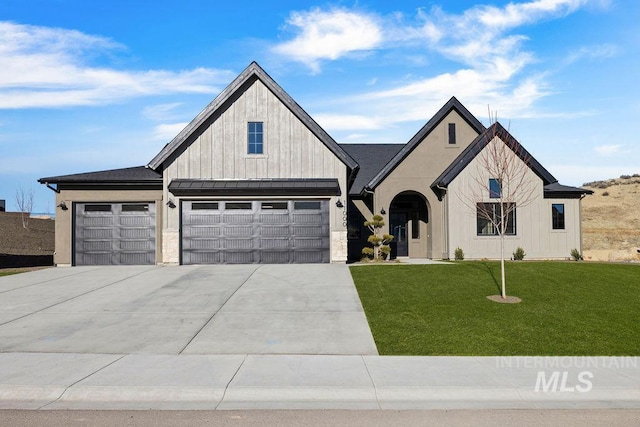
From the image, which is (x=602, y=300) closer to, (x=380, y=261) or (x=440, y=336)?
(x=440, y=336)

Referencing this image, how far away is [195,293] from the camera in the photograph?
12.0m

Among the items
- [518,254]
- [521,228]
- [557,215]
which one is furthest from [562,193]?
[518,254]

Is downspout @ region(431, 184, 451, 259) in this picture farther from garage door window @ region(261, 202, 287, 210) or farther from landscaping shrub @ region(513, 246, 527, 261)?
garage door window @ region(261, 202, 287, 210)

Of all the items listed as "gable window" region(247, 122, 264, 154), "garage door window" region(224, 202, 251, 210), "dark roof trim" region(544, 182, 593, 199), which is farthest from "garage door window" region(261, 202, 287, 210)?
"dark roof trim" region(544, 182, 593, 199)

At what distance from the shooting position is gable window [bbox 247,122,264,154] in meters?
17.9

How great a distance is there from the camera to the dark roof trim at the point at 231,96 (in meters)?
17.4

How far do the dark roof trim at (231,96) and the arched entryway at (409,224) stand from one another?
569 cm

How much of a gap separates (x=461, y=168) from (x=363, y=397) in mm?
15813

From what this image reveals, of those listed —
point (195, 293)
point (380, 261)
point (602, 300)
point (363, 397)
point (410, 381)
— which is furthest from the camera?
point (380, 261)

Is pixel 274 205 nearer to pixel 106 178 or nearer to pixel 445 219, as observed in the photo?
pixel 106 178

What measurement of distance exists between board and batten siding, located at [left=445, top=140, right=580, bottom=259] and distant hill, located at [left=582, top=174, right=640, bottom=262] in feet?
40.3

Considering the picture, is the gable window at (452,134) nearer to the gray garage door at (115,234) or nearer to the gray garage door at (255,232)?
the gray garage door at (255,232)

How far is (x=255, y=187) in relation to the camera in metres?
17.3

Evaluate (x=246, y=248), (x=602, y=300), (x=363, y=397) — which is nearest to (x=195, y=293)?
(x=246, y=248)
